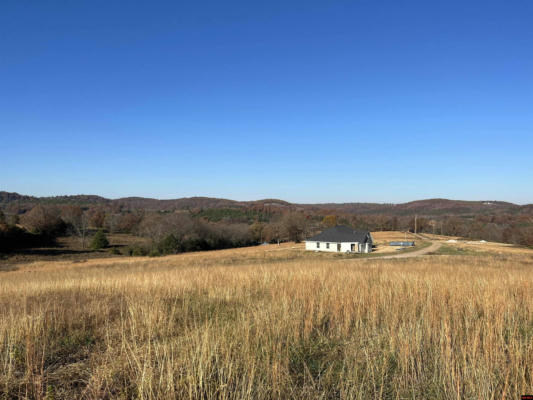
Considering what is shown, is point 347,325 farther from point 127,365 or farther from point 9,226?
point 9,226

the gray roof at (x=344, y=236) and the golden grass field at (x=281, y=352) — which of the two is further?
the gray roof at (x=344, y=236)

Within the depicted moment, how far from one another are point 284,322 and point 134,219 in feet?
409

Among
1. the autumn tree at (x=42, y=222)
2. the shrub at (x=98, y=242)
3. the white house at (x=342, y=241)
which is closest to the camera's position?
the white house at (x=342, y=241)

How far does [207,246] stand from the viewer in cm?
7544

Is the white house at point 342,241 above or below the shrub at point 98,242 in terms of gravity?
above

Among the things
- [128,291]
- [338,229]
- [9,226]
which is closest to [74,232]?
[9,226]

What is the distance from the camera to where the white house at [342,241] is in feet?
188

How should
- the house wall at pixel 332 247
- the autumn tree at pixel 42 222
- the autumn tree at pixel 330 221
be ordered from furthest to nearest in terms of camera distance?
1. the autumn tree at pixel 330 221
2. the autumn tree at pixel 42 222
3. the house wall at pixel 332 247

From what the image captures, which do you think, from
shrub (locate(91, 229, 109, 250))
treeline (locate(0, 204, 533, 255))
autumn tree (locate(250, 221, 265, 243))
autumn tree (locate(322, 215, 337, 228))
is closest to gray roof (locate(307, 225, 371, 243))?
treeline (locate(0, 204, 533, 255))

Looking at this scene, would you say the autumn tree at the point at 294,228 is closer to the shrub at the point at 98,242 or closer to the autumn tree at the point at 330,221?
the autumn tree at the point at 330,221

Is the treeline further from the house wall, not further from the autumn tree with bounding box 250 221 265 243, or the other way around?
the house wall

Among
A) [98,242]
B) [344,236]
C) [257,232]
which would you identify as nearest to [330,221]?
[257,232]

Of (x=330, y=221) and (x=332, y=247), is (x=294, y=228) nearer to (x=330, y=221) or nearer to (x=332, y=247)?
(x=332, y=247)

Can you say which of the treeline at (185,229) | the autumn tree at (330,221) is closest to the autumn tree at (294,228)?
the treeline at (185,229)
